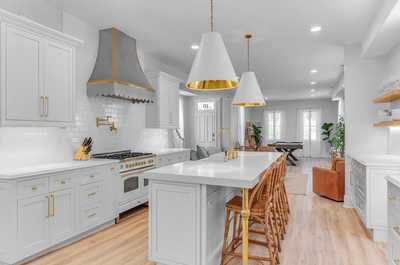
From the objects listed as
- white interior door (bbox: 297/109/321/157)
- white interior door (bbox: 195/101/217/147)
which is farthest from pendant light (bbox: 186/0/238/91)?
white interior door (bbox: 297/109/321/157)

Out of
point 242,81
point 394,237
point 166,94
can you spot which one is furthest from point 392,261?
point 166,94

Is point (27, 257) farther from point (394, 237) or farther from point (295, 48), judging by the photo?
point (295, 48)

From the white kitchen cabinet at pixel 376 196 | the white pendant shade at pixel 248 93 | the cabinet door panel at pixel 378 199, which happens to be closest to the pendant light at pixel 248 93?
the white pendant shade at pixel 248 93

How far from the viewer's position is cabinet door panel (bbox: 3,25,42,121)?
2.76 meters

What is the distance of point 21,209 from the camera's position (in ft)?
A: 8.64

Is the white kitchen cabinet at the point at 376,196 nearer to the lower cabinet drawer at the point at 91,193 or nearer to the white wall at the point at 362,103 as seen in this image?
the white wall at the point at 362,103

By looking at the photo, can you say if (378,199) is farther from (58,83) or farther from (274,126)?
(274,126)

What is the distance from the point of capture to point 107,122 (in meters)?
4.47

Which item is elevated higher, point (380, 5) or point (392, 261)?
point (380, 5)

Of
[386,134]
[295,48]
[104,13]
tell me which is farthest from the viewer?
[295,48]

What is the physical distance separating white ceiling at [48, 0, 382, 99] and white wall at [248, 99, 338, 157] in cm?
762

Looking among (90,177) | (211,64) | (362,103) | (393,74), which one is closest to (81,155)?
(90,177)

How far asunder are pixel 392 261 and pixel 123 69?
13.8 ft

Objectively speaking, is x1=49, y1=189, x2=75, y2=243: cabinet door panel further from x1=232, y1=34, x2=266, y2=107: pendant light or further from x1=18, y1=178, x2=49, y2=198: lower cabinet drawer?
x1=232, y1=34, x2=266, y2=107: pendant light
